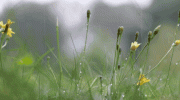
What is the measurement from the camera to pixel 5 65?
1.12 m

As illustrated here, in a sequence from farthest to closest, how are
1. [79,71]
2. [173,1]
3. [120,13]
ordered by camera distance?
1. [120,13]
2. [173,1]
3. [79,71]

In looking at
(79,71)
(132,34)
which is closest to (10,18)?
(79,71)

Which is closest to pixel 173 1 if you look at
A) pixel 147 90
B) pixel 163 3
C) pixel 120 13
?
pixel 163 3

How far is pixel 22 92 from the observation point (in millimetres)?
870

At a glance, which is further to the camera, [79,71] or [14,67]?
[79,71]

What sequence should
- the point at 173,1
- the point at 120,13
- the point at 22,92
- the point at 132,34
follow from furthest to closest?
the point at 120,13, the point at 173,1, the point at 132,34, the point at 22,92

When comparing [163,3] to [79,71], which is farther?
[163,3]

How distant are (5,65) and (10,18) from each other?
0.92 feet

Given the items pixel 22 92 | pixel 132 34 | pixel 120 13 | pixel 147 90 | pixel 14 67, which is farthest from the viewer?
pixel 120 13

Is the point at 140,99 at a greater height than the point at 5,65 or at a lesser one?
lesser

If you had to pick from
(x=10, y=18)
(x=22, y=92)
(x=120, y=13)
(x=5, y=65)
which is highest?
(x=120, y=13)

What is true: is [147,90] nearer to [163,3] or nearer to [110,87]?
[110,87]

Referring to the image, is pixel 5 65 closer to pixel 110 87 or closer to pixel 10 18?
pixel 10 18

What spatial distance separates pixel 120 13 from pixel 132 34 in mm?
3905
